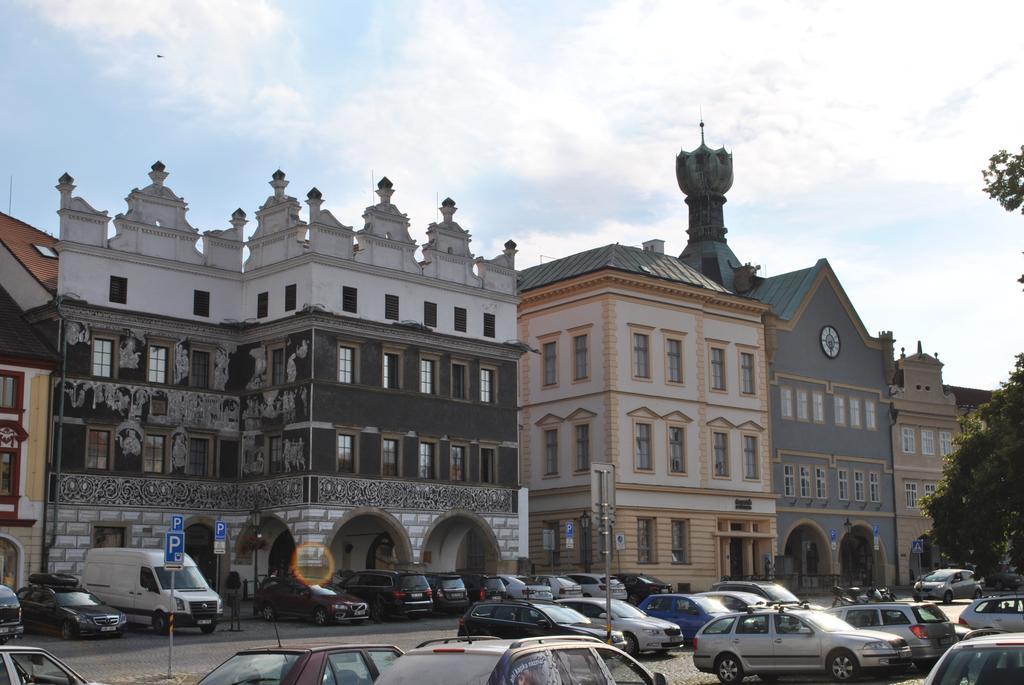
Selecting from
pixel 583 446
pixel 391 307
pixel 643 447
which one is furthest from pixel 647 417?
pixel 391 307

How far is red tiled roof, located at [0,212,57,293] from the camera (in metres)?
48.8

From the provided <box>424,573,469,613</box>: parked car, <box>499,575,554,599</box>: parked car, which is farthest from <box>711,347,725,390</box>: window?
<box>424,573,469,613</box>: parked car

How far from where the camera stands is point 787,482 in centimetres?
7012

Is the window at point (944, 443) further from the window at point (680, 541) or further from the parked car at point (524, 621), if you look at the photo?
the parked car at point (524, 621)

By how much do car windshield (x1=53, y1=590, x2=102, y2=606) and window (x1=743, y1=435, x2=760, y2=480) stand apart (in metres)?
37.8

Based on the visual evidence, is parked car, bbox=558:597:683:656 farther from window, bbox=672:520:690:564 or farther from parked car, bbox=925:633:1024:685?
window, bbox=672:520:690:564

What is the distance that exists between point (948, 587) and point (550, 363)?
20444 mm

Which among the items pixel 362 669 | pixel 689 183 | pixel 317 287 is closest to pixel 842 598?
pixel 317 287

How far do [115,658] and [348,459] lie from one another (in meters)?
19.2

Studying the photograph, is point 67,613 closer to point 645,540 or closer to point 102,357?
point 102,357

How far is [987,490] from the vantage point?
41.3 metres

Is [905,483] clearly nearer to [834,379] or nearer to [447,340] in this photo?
[834,379]

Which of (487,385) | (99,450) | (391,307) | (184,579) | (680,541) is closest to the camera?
(184,579)

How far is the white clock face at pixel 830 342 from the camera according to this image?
7388 cm
